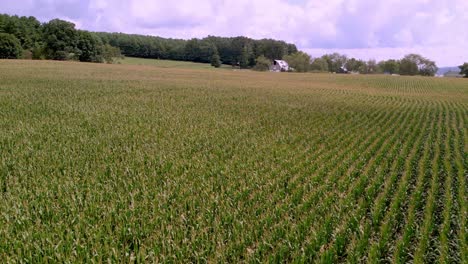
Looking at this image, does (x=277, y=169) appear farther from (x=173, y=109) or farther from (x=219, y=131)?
(x=173, y=109)

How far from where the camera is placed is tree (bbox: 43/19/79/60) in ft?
332

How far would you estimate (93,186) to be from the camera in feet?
33.7

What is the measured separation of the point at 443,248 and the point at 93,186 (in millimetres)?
8974

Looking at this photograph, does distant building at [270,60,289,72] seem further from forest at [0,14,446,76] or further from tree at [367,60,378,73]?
tree at [367,60,378,73]

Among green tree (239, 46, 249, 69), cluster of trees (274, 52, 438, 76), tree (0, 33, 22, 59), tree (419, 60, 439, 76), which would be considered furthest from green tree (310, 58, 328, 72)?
tree (0, 33, 22, 59)

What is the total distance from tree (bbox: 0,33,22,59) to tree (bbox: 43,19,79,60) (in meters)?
9.40

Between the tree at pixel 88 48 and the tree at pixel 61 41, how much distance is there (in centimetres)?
207

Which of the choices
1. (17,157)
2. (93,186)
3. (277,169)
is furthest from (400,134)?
(17,157)

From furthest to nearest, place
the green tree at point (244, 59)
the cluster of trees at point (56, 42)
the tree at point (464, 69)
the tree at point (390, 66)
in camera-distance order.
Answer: the tree at point (390, 66) < the green tree at point (244, 59) < the tree at point (464, 69) < the cluster of trees at point (56, 42)

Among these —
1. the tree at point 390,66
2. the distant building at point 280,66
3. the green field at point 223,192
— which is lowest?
the green field at point 223,192

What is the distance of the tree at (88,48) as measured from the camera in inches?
Answer: 4124

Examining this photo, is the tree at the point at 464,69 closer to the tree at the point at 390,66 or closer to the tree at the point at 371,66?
the tree at the point at 390,66

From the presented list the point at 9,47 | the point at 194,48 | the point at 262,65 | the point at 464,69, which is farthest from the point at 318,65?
the point at 9,47

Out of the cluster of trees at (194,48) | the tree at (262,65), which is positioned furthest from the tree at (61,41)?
the tree at (262,65)
